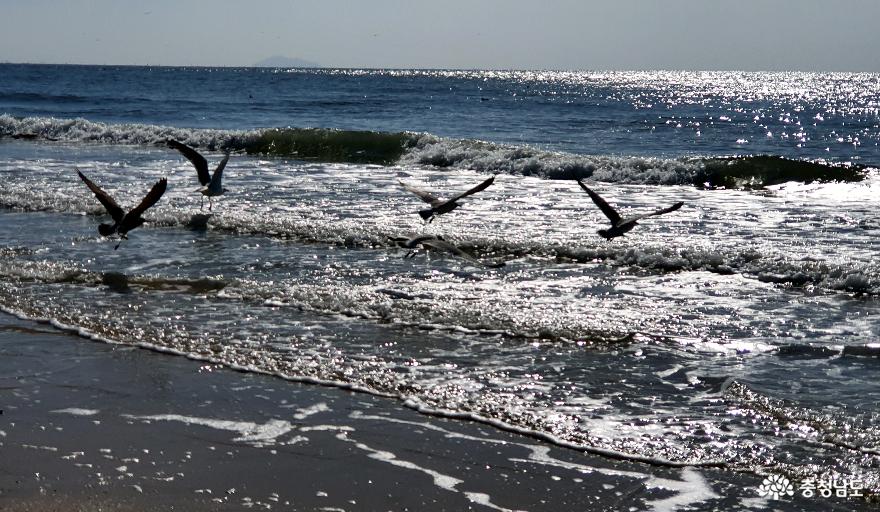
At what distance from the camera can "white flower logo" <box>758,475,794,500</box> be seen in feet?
14.6

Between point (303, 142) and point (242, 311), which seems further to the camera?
point (303, 142)

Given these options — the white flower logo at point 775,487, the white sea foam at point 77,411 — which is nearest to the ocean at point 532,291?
the white flower logo at point 775,487

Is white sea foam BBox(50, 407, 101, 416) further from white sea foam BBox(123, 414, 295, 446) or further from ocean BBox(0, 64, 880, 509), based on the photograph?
ocean BBox(0, 64, 880, 509)

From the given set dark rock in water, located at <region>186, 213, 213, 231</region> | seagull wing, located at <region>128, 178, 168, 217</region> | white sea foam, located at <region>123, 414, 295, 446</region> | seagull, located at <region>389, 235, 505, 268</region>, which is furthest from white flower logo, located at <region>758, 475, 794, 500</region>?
dark rock in water, located at <region>186, 213, 213, 231</region>

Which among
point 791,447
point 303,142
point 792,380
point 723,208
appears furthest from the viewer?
point 303,142

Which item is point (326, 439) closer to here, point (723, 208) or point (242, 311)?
point (242, 311)

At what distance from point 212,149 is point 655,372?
22102 millimetres

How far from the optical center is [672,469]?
15.5 ft

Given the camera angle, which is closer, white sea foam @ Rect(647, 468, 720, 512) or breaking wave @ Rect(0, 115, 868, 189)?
white sea foam @ Rect(647, 468, 720, 512)

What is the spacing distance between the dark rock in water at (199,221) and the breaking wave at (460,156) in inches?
328

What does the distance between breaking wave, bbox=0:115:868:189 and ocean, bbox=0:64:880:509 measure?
99mm

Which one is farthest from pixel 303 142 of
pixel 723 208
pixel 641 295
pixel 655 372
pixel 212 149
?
pixel 655 372

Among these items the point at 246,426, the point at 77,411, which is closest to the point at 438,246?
the point at 246,426

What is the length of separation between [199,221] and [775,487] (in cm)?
950
